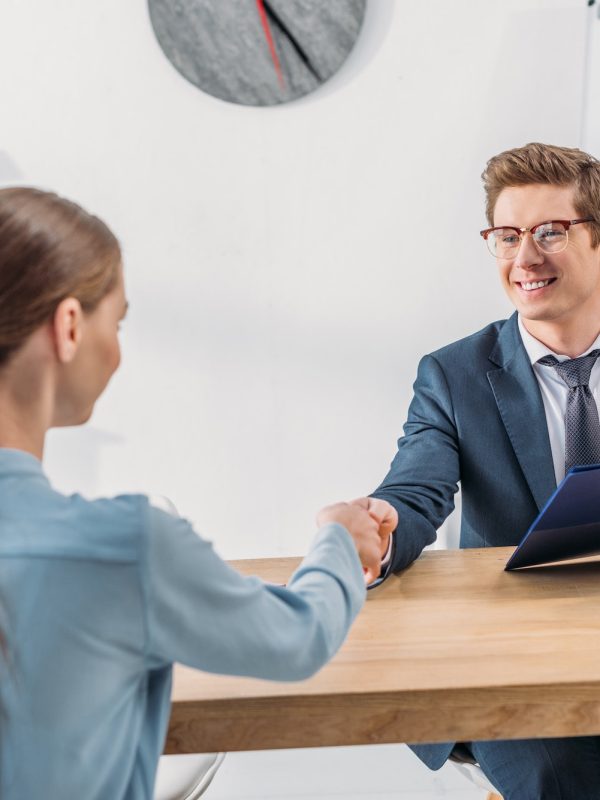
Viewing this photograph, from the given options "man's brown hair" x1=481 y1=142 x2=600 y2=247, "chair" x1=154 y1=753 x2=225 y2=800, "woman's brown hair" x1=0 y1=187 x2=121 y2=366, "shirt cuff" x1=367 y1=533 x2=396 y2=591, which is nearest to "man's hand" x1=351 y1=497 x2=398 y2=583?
"shirt cuff" x1=367 y1=533 x2=396 y2=591

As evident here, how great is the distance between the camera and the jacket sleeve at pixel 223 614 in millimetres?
821

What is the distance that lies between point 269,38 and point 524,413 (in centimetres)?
130

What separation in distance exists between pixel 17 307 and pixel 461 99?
6.28 feet

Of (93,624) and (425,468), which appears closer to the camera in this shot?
(93,624)

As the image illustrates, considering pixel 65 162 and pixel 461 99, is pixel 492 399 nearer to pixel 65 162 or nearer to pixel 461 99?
pixel 461 99

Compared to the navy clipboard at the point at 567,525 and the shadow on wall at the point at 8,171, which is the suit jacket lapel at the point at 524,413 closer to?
the navy clipboard at the point at 567,525

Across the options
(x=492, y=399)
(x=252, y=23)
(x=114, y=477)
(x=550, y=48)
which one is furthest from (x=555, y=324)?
(x=114, y=477)

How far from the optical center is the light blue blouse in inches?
31.3

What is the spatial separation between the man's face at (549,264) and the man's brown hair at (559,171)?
0.01 meters

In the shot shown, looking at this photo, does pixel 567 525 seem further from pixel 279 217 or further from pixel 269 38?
pixel 269 38

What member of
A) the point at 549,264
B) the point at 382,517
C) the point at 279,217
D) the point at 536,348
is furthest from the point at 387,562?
the point at 279,217

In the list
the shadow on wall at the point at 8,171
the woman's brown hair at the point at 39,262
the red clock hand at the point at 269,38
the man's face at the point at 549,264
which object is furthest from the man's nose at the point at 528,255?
the shadow on wall at the point at 8,171

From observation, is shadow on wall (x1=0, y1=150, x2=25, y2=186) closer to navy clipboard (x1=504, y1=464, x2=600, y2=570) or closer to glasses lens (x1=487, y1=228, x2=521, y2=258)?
glasses lens (x1=487, y1=228, x2=521, y2=258)

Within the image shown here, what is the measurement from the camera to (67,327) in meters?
0.88
